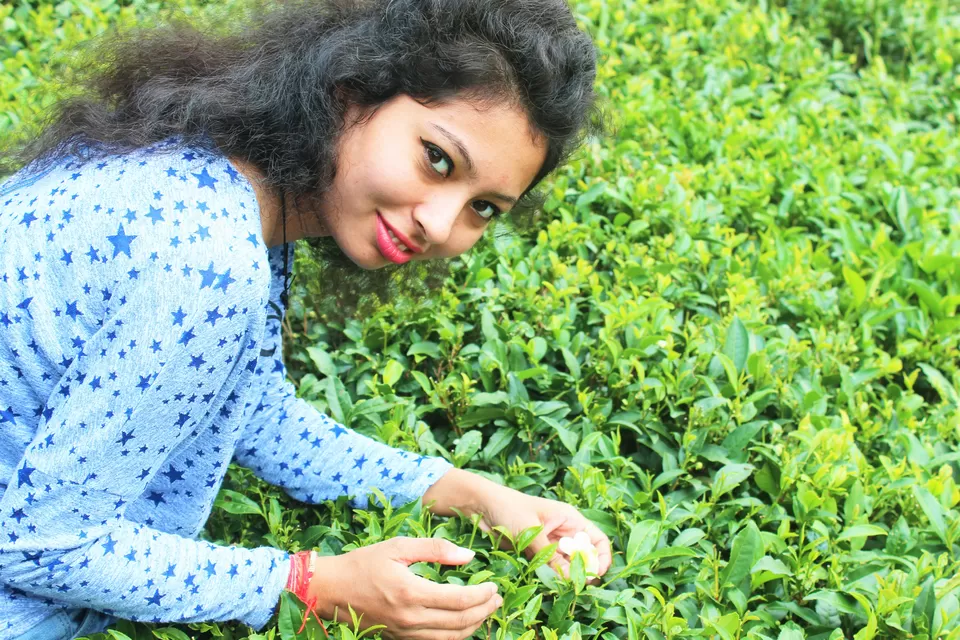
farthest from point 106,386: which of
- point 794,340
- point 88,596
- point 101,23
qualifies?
point 101,23

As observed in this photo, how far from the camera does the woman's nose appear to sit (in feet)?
5.59

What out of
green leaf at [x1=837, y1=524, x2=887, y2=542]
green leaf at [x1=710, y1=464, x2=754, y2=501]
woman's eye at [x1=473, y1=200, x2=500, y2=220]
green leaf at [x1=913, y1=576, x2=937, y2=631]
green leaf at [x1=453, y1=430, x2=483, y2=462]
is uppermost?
woman's eye at [x1=473, y1=200, x2=500, y2=220]

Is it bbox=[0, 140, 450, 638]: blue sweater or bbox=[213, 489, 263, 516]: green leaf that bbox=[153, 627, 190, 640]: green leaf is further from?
bbox=[213, 489, 263, 516]: green leaf

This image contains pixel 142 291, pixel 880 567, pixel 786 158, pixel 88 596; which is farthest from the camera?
pixel 786 158

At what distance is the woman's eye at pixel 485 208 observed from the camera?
182 cm

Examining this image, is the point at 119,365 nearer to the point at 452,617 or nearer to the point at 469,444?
the point at 452,617

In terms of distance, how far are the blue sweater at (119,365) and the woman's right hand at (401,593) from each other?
3.7 inches

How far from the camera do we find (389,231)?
1746 mm

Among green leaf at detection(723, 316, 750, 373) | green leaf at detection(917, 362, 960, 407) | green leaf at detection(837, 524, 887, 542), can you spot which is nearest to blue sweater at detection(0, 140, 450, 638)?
green leaf at detection(837, 524, 887, 542)

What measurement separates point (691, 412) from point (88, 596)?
1.37 meters

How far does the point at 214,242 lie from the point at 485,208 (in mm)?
533

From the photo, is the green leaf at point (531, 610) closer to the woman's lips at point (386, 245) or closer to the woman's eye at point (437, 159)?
the woman's lips at point (386, 245)

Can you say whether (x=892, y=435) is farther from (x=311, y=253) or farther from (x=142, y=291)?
(x=142, y=291)

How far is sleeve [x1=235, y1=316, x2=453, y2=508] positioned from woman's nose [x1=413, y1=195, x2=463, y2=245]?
0.55 meters
